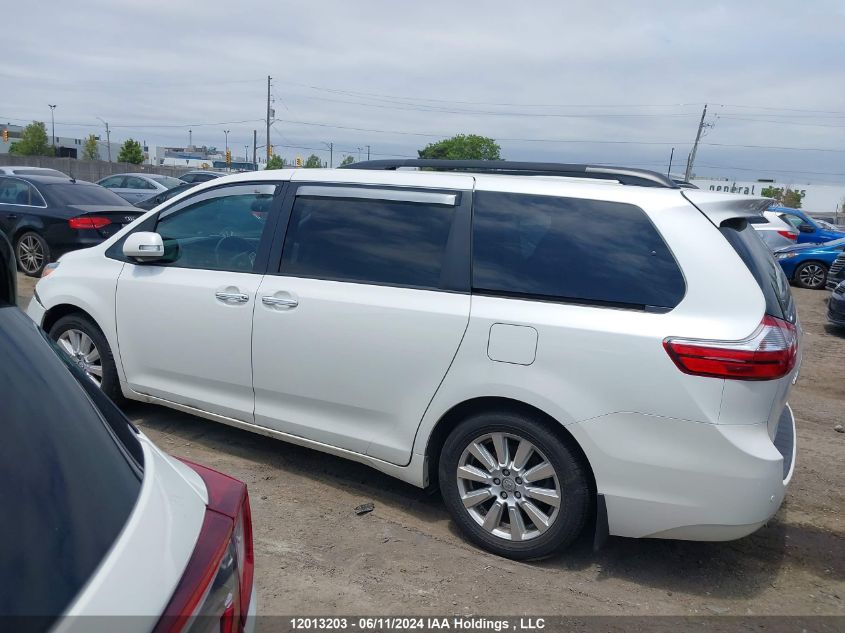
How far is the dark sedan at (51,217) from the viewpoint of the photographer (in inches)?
398

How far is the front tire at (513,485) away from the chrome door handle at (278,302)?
3.87 ft

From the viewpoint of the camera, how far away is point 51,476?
4.55 feet

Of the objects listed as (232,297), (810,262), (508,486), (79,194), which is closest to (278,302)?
(232,297)

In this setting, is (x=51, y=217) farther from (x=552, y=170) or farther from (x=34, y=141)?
(x=34, y=141)

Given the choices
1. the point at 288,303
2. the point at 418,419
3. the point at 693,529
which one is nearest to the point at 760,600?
the point at 693,529

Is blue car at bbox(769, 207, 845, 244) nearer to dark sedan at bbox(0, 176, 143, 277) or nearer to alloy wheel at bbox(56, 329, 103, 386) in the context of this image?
dark sedan at bbox(0, 176, 143, 277)

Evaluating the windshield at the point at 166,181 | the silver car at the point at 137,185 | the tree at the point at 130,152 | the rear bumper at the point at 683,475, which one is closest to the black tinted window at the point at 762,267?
the rear bumper at the point at 683,475

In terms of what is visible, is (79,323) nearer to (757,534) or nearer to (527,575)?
(527,575)

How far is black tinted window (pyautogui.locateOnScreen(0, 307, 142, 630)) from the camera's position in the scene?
1204mm

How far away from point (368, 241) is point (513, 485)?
5.05 ft

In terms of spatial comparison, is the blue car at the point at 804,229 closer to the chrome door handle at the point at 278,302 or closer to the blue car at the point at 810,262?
the blue car at the point at 810,262

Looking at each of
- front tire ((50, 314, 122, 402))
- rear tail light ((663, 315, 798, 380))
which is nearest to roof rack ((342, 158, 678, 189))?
rear tail light ((663, 315, 798, 380))

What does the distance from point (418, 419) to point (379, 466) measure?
0.43 meters

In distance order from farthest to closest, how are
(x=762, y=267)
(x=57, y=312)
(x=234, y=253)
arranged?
(x=57, y=312) < (x=234, y=253) < (x=762, y=267)
